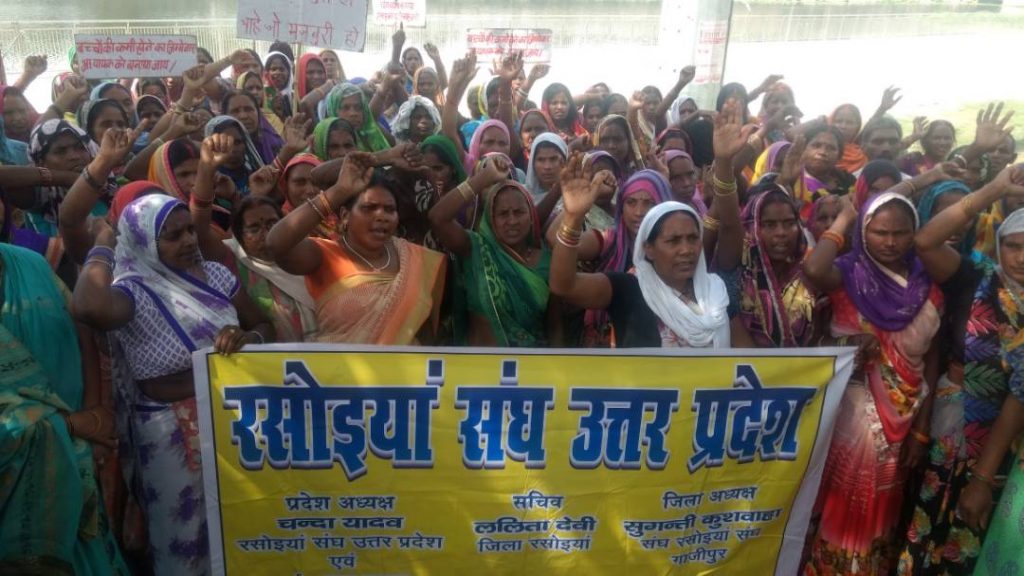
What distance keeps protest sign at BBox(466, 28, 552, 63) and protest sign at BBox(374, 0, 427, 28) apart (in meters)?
1.89

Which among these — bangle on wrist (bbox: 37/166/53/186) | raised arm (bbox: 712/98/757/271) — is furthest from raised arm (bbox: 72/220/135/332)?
raised arm (bbox: 712/98/757/271)

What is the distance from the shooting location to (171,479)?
283 cm

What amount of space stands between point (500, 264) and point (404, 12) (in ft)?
22.8

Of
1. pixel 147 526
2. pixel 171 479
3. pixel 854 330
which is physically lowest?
pixel 147 526

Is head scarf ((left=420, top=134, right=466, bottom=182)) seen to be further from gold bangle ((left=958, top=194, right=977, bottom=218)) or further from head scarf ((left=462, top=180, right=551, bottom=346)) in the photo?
gold bangle ((left=958, top=194, right=977, bottom=218))

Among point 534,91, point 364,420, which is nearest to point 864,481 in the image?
point 364,420

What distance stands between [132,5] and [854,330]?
19.9 m

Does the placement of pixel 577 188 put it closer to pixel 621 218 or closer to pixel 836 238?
pixel 621 218

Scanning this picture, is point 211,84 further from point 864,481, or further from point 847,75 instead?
point 847,75

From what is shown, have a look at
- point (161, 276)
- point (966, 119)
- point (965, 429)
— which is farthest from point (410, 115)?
point (966, 119)

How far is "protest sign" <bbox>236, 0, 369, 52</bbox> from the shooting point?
20.6ft

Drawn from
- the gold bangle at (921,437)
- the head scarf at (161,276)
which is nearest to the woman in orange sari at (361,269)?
the head scarf at (161,276)

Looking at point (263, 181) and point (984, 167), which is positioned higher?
point (984, 167)

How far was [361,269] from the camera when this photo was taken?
10.1 ft
